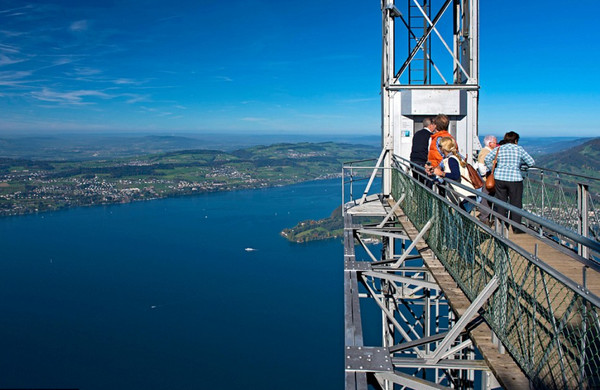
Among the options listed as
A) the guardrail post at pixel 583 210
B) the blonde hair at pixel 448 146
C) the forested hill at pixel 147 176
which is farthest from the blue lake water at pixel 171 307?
the guardrail post at pixel 583 210

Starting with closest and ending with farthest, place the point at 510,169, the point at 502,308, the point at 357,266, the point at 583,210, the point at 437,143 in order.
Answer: the point at 502,308 → the point at 583,210 → the point at 510,169 → the point at 437,143 → the point at 357,266

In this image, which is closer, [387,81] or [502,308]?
[502,308]

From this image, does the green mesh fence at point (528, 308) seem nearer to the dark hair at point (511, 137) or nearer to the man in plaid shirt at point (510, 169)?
the man in plaid shirt at point (510, 169)

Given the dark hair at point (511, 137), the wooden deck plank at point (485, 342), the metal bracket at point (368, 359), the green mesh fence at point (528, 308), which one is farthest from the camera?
the dark hair at point (511, 137)

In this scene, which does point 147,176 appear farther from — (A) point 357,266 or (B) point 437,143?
(B) point 437,143

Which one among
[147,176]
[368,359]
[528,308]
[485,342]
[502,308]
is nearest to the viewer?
[528,308]

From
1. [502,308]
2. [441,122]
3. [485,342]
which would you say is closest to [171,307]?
[441,122]

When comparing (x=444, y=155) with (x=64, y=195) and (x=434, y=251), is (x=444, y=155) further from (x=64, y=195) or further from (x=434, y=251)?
(x=64, y=195)
